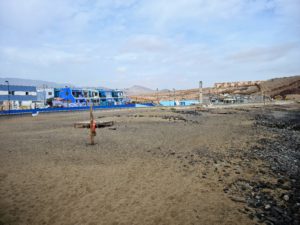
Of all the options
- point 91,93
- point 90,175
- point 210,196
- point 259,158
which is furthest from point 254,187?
point 91,93

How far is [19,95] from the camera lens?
6869 cm

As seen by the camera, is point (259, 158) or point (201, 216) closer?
point (201, 216)

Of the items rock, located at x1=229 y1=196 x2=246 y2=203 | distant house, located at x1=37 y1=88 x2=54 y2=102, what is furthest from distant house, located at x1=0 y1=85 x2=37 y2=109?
rock, located at x1=229 y1=196 x2=246 y2=203

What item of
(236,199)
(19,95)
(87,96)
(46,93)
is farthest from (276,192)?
(19,95)

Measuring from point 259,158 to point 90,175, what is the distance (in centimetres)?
725

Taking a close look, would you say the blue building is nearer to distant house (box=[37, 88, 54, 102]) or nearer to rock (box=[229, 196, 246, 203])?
distant house (box=[37, 88, 54, 102])

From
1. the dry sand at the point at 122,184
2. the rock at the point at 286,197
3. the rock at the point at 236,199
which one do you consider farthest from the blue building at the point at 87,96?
the rock at the point at 286,197

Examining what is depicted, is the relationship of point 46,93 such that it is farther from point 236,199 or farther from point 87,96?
point 236,199

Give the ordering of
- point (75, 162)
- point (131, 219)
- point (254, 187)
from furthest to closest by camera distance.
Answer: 1. point (75, 162)
2. point (254, 187)
3. point (131, 219)

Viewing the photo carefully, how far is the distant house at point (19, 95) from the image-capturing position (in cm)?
6307

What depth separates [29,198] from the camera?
6.48 meters

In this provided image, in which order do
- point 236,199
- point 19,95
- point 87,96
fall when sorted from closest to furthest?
point 236,199 → point 19,95 → point 87,96

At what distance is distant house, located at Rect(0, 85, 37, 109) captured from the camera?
6307cm

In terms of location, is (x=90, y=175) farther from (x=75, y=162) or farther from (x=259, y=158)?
(x=259, y=158)
